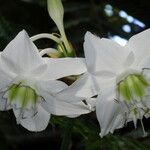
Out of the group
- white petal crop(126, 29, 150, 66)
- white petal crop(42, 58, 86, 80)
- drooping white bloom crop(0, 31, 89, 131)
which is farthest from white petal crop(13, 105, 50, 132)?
white petal crop(126, 29, 150, 66)

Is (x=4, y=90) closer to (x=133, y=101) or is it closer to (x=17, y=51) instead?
(x=17, y=51)

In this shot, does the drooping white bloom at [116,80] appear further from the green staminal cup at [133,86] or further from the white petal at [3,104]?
the white petal at [3,104]

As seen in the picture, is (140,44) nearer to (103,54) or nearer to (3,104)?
(103,54)

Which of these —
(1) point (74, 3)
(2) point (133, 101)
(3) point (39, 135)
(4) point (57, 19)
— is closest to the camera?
(2) point (133, 101)

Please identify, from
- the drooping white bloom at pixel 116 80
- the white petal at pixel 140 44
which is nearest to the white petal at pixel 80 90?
the drooping white bloom at pixel 116 80

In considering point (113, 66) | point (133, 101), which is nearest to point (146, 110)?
point (133, 101)

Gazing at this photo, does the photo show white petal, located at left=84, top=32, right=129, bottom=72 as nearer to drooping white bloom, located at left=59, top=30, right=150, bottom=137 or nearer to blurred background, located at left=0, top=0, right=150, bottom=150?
drooping white bloom, located at left=59, top=30, right=150, bottom=137

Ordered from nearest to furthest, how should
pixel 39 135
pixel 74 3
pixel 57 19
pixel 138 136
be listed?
pixel 57 19 < pixel 138 136 < pixel 39 135 < pixel 74 3
